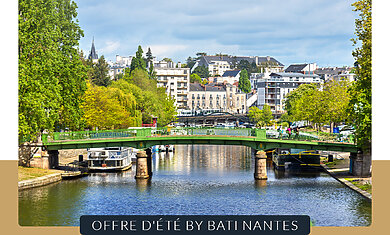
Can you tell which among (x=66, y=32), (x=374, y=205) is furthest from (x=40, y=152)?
(x=374, y=205)

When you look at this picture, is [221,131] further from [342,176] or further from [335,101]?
[335,101]

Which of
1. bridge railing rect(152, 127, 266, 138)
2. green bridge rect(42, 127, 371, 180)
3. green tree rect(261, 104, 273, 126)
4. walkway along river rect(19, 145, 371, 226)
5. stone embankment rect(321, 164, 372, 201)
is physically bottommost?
walkway along river rect(19, 145, 371, 226)

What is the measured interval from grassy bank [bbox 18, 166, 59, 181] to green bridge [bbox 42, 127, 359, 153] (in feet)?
11.0

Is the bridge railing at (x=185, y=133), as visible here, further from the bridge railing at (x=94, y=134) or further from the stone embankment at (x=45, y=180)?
the stone embankment at (x=45, y=180)

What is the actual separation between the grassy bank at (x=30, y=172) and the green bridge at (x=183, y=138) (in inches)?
132

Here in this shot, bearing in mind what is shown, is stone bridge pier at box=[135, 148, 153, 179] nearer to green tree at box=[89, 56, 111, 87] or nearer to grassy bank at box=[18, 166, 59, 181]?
grassy bank at box=[18, 166, 59, 181]

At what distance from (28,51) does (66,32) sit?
1179 cm

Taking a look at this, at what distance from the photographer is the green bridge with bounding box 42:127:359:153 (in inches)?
2940

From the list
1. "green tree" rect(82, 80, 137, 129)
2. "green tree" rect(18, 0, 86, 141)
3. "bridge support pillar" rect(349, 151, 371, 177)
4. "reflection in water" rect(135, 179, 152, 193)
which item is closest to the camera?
"green tree" rect(18, 0, 86, 141)

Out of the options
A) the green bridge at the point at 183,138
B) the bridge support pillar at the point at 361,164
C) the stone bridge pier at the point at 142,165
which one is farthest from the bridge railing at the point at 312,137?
the stone bridge pier at the point at 142,165

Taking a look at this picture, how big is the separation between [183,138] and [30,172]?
16769mm

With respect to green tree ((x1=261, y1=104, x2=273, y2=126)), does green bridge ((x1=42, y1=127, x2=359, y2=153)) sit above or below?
below

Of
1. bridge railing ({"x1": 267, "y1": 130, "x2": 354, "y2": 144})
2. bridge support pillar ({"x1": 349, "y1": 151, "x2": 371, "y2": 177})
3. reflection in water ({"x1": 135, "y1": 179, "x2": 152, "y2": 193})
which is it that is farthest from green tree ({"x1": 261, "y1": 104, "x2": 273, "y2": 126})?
reflection in water ({"x1": 135, "y1": 179, "x2": 152, "y2": 193})

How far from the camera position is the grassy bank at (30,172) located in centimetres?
6677
